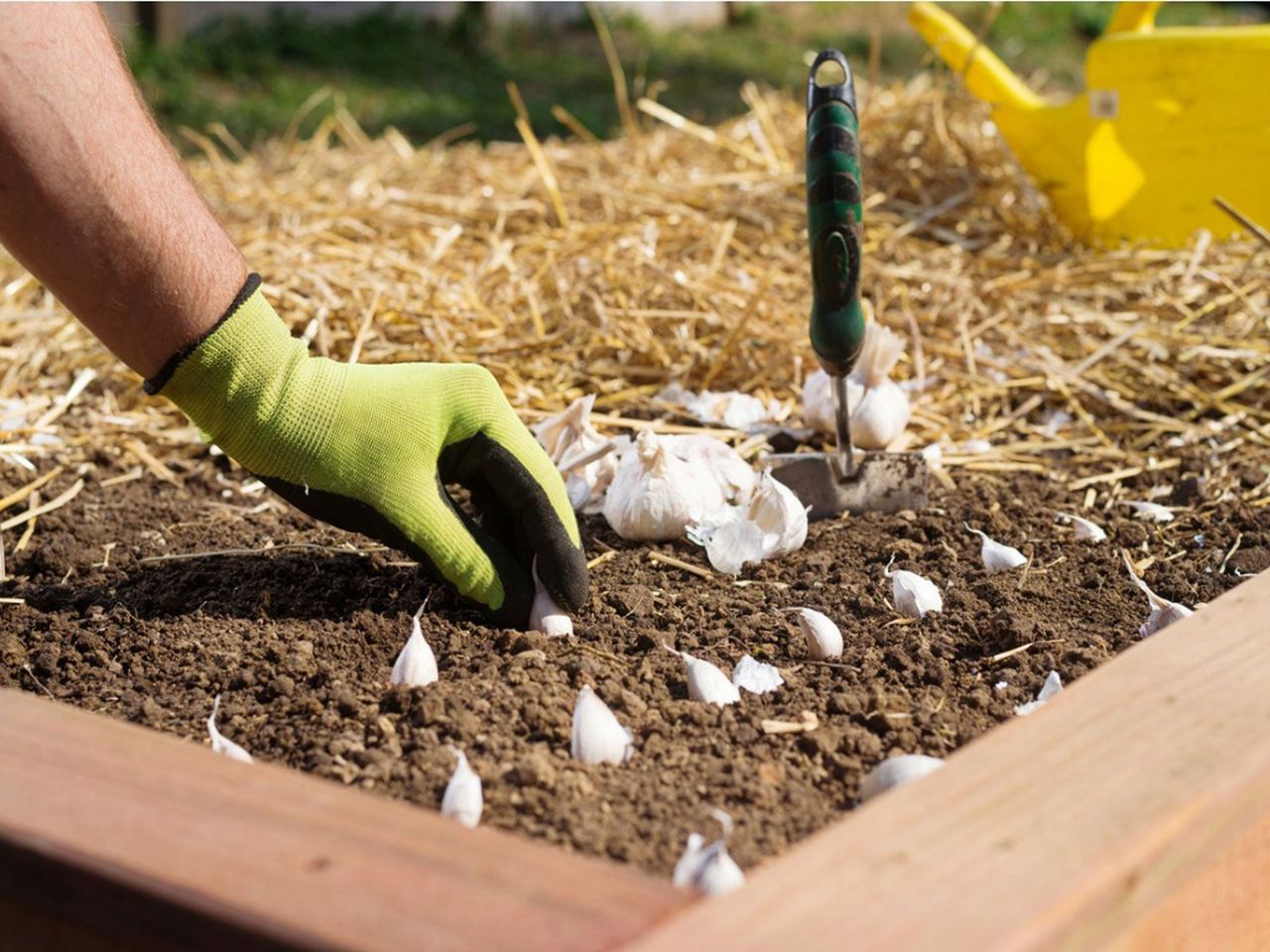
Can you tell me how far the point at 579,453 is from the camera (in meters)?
1.95

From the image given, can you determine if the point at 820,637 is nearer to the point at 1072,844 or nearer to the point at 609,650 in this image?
the point at 609,650

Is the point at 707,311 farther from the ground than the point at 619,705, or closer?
closer

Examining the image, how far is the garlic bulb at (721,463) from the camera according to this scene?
188cm

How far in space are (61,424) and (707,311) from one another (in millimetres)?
1106

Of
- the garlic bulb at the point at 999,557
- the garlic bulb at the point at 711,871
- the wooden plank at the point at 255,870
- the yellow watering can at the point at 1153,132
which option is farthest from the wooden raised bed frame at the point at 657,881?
the yellow watering can at the point at 1153,132

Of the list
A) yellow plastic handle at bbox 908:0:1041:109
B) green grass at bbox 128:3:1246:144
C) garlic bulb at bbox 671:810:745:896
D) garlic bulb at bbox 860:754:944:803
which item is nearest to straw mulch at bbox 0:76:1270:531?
yellow plastic handle at bbox 908:0:1041:109

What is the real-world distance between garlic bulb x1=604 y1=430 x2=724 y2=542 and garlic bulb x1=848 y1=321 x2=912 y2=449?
34 centimetres

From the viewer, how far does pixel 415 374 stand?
1.55 meters

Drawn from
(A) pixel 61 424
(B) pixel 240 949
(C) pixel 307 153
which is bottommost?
(C) pixel 307 153

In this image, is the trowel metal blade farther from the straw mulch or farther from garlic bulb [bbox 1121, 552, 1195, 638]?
garlic bulb [bbox 1121, 552, 1195, 638]

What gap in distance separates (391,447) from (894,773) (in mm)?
663

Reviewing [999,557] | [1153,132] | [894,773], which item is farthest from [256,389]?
[1153,132]

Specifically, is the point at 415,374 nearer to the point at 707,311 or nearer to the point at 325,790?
the point at 325,790

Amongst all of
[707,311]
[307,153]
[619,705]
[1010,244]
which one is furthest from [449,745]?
[307,153]
